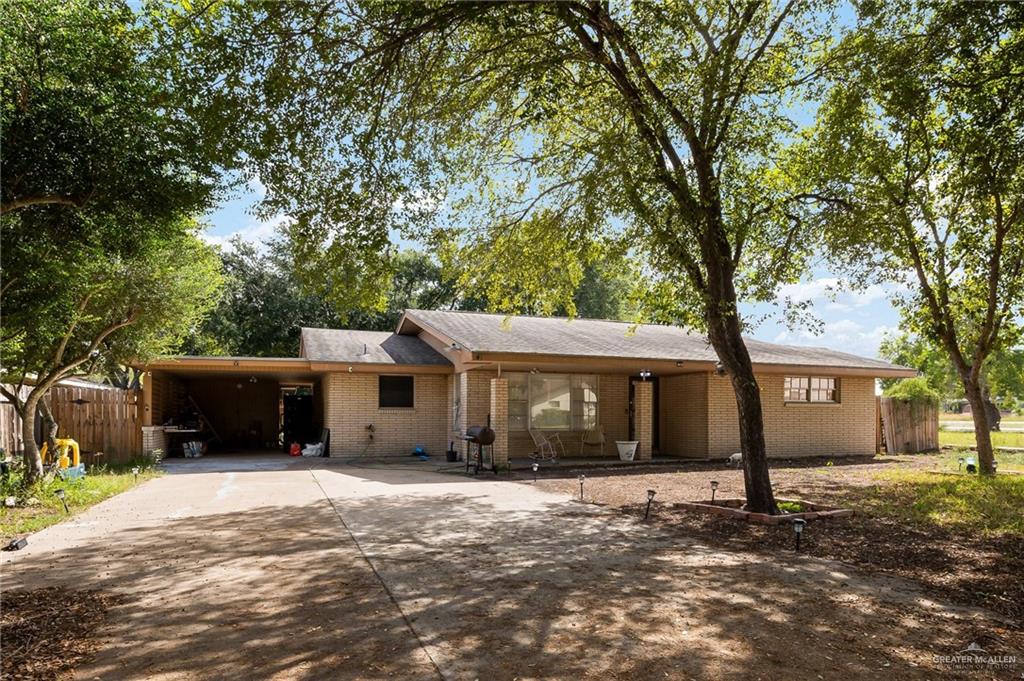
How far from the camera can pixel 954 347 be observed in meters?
13.0

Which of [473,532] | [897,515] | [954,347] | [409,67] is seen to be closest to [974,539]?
[897,515]

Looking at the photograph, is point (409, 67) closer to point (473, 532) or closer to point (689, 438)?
point (473, 532)

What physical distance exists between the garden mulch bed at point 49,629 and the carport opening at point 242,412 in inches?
679

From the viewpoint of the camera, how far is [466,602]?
4.84 m

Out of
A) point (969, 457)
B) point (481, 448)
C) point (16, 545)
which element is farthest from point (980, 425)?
point (16, 545)

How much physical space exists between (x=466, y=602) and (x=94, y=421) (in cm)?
1296

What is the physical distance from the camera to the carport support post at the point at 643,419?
1603 cm

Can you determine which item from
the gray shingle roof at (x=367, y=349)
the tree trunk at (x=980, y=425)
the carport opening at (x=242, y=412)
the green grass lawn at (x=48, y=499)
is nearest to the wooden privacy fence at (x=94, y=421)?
the green grass lawn at (x=48, y=499)

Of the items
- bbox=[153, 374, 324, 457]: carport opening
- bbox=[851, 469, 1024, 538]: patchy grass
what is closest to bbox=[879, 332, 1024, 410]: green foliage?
bbox=[851, 469, 1024, 538]: patchy grass

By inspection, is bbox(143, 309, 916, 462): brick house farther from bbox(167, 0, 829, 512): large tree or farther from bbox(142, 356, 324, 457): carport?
bbox(167, 0, 829, 512): large tree

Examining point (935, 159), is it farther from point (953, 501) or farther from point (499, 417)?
point (499, 417)

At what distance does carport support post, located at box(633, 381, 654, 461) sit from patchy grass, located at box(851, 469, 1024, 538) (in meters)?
5.04

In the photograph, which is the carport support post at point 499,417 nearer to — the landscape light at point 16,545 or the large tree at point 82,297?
the large tree at point 82,297

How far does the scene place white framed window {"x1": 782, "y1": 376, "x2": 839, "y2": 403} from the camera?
17.9 m
